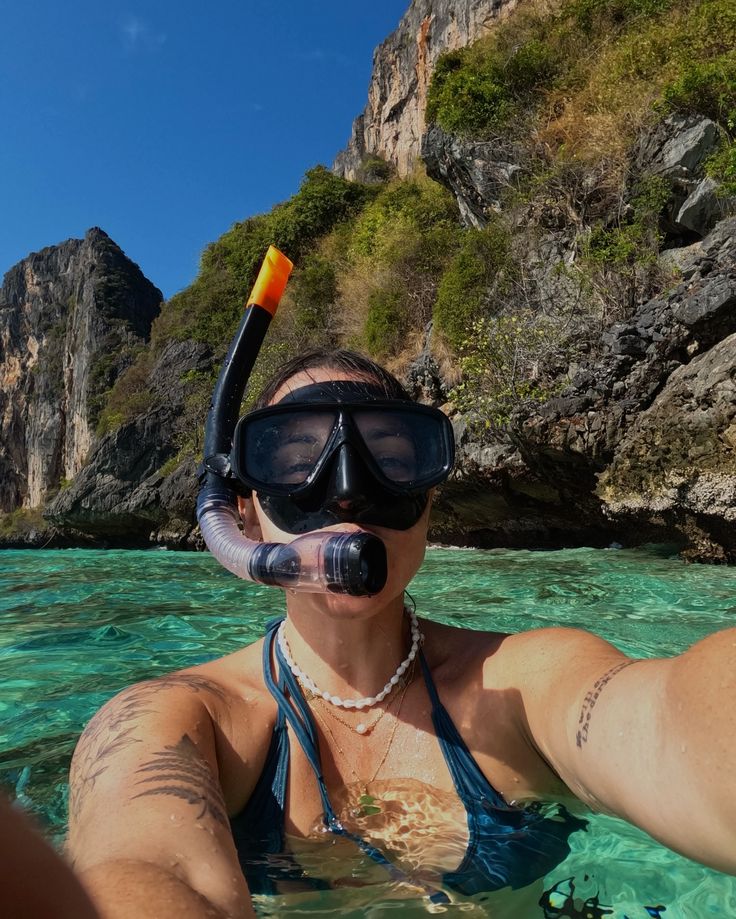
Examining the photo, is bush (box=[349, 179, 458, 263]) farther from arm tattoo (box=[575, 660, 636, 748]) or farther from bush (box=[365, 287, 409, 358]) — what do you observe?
arm tattoo (box=[575, 660, 636, 748])

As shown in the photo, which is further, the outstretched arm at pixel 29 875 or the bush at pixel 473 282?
the bush at pixel 473 282

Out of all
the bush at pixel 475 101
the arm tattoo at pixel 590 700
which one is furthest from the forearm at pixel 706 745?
the bush at pixel 475 101

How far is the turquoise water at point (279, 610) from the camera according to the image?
1.26 meters

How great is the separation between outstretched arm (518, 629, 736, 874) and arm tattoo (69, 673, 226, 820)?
30.8 inches

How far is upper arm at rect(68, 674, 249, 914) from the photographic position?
0.85 meters

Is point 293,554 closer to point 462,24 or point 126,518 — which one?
point 126,518

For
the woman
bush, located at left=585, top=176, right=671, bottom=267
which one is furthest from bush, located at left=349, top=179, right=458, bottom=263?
the woman

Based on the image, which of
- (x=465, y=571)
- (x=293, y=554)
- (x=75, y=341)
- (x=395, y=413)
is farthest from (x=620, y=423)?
(x=75, y=341)

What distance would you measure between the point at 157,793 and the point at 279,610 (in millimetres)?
3715

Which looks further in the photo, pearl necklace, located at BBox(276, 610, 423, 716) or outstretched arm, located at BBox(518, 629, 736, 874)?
pearl necklace, located at BBox(276, 610, 423, 716)

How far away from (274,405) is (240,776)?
880mm

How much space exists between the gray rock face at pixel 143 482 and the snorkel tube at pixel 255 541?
1429cm

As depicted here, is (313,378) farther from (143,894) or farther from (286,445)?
(143,894)

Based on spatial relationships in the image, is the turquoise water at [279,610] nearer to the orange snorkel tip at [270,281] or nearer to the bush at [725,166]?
the orange snorkel tip at [270,281]
